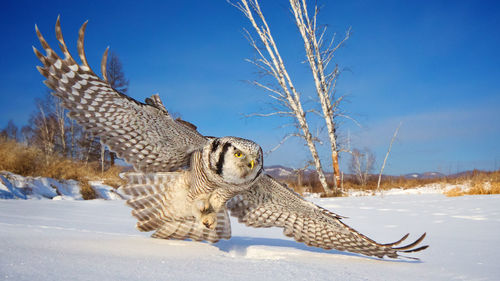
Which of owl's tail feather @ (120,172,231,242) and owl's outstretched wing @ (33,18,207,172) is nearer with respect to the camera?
owl's outstretched wing @ (33,18,207,172)

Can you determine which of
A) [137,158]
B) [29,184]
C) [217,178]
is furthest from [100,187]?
[217,178]

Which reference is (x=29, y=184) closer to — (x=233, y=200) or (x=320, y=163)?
(x=233, y=200)

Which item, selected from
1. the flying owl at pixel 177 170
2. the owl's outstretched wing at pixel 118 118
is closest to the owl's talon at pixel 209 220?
the flying owl at pixel 177 170

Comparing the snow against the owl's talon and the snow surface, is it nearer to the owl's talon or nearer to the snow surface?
the snow surface

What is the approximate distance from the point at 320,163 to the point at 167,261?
10.9 metres

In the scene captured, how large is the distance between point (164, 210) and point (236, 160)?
0.96m

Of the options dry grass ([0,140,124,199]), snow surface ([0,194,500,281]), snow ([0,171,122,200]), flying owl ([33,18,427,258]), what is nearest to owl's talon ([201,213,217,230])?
flying owl ([33,18,427,258])

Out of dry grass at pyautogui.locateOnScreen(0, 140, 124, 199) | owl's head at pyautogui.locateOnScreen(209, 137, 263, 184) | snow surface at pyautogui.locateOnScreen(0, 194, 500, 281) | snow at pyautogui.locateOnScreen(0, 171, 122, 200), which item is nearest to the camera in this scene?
snow surface at pyautogui.locateOnScreen(0, 194, 500, 281)

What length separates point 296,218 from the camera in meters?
3.27

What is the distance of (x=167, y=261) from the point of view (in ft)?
6.35

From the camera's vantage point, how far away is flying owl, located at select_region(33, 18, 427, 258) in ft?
8.84

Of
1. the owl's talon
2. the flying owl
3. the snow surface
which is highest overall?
the flying owl

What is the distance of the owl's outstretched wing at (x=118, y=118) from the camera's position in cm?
282

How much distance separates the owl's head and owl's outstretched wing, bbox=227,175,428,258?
1.67 feet
